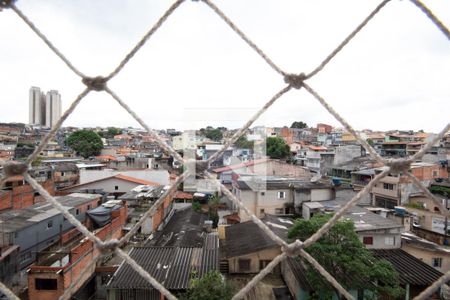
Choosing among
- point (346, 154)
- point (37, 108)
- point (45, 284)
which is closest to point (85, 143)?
point (37, 108)

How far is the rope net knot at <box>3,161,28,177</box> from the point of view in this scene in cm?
90

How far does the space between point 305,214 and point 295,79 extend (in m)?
7.97

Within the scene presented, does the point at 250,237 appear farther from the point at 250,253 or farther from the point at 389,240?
the point at 389,240

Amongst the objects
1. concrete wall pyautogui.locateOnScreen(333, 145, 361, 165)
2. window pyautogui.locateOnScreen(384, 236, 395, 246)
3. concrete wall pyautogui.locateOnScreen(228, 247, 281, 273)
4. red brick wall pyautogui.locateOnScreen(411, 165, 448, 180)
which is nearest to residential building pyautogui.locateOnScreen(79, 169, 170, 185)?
concrete wall pyautogui.locateOnScreen(228, 247, 281, 273)

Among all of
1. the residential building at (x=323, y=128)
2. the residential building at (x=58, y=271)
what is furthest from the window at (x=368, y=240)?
the residential building at (x=323, y=128)

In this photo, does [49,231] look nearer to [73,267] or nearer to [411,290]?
A: [73,267]

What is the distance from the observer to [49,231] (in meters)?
6.63

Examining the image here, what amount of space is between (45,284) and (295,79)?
202 inches

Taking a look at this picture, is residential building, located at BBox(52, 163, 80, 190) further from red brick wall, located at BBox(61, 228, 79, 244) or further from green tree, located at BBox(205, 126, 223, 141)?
green tree, located at BBox(205, 126, 223, 141)

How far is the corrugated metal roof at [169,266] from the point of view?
4375mm

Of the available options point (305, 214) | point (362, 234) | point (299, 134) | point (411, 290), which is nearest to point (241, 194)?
point (305, 214)

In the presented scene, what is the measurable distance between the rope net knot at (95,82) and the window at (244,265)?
5.83m

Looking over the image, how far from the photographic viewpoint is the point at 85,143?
19.6m

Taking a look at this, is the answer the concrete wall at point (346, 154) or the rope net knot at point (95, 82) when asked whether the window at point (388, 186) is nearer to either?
the concrete wall at point (346, 154)
